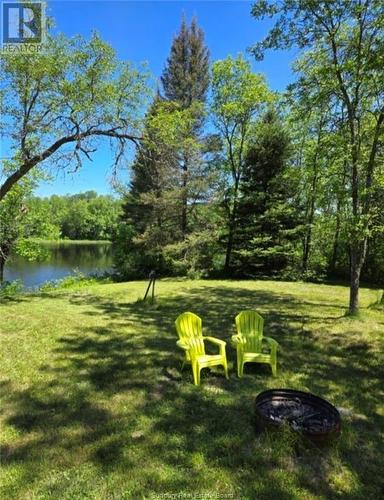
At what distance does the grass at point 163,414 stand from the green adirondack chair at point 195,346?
18cm

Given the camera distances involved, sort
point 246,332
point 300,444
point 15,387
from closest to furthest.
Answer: point 300,444, point 15,387, point 246,332

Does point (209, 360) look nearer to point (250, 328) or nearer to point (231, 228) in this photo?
point (250, 328)

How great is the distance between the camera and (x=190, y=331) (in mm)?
4598

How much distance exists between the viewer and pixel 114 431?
3.10 meters

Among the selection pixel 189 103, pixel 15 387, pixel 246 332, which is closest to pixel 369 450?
pixel 246 332

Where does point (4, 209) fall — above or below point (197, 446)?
above

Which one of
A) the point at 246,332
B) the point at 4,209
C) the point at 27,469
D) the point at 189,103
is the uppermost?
the point at 189,103

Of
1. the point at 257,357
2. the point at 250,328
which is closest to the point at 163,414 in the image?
the point at 257,357

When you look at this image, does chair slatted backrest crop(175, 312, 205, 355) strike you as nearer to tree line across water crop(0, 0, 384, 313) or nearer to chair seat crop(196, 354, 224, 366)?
chair seat crop(196, 354, 224, 366)

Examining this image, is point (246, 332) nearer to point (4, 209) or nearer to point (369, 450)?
point (369, 450)

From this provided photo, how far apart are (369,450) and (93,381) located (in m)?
2.77

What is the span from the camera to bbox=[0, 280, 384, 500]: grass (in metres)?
2.52

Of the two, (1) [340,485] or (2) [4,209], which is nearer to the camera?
(1) [340,485]

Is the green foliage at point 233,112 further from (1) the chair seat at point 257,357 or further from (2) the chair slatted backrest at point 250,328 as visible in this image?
(1) the chair seat at point 257,357
